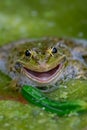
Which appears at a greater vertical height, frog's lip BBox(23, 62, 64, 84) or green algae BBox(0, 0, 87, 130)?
green algae BBox(0, 0, 87, 130)

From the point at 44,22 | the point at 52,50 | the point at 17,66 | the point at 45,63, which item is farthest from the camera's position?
the point at 44,22

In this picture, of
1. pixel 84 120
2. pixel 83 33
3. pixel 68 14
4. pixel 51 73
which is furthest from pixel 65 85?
pixel 68 14

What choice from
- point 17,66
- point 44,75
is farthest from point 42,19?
point 44,75

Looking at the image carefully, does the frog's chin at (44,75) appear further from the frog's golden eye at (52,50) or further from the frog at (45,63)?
the frog's golden eye at (52,50)

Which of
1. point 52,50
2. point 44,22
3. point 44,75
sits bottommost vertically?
point 44,75

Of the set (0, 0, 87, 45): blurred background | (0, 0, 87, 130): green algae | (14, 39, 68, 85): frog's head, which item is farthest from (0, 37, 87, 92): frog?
(0, 0, 87, 45): blurred background

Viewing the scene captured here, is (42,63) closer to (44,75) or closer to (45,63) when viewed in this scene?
(45,63)

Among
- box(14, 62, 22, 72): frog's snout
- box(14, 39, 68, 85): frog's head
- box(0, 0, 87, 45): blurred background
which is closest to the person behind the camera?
box(14, 39, 68, 85): frog's head

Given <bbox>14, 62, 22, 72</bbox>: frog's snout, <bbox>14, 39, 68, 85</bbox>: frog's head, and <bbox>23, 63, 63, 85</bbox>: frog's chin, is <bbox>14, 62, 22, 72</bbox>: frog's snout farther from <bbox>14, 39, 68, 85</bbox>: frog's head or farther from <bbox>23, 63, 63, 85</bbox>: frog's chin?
<bbox>23, 63, 63, 85</bbox>: frog's chin
